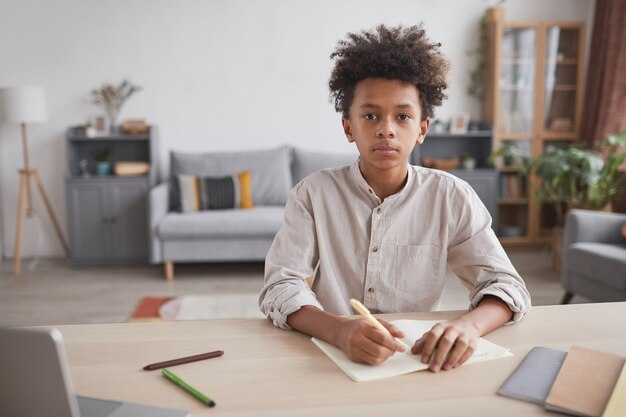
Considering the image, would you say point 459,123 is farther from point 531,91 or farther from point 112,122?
point 112,122

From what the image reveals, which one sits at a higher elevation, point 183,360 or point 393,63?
point 393,63

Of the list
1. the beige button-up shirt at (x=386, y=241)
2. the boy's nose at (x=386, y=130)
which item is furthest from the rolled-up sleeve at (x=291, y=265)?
the boy's nose at (x=386, y=130)

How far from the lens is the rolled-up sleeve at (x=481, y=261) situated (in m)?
1.11

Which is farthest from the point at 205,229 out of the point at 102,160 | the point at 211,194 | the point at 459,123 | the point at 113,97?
the point at 459,123

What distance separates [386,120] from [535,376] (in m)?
0.60

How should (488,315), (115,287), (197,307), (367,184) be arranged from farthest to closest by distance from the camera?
(115,287), (197,307), (367,184), (488,315)

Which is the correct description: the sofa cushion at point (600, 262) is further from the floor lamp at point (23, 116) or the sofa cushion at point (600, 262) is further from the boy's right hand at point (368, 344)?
the floor lamp at point (23, 116)

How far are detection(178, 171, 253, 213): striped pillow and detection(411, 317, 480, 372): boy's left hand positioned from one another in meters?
3.42

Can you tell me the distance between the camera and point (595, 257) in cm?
289

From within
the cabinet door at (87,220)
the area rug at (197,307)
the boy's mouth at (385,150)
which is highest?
the boy's mouth at (385,150)

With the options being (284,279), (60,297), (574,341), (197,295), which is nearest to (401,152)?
(284,279)

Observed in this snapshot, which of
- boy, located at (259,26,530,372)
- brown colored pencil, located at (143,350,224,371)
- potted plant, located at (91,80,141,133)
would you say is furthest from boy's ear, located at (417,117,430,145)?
potted plant, located at (91,80,141,133)

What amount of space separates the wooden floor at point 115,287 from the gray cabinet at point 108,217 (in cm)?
12

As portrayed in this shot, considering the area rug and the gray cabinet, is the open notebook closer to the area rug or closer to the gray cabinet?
the area rug
